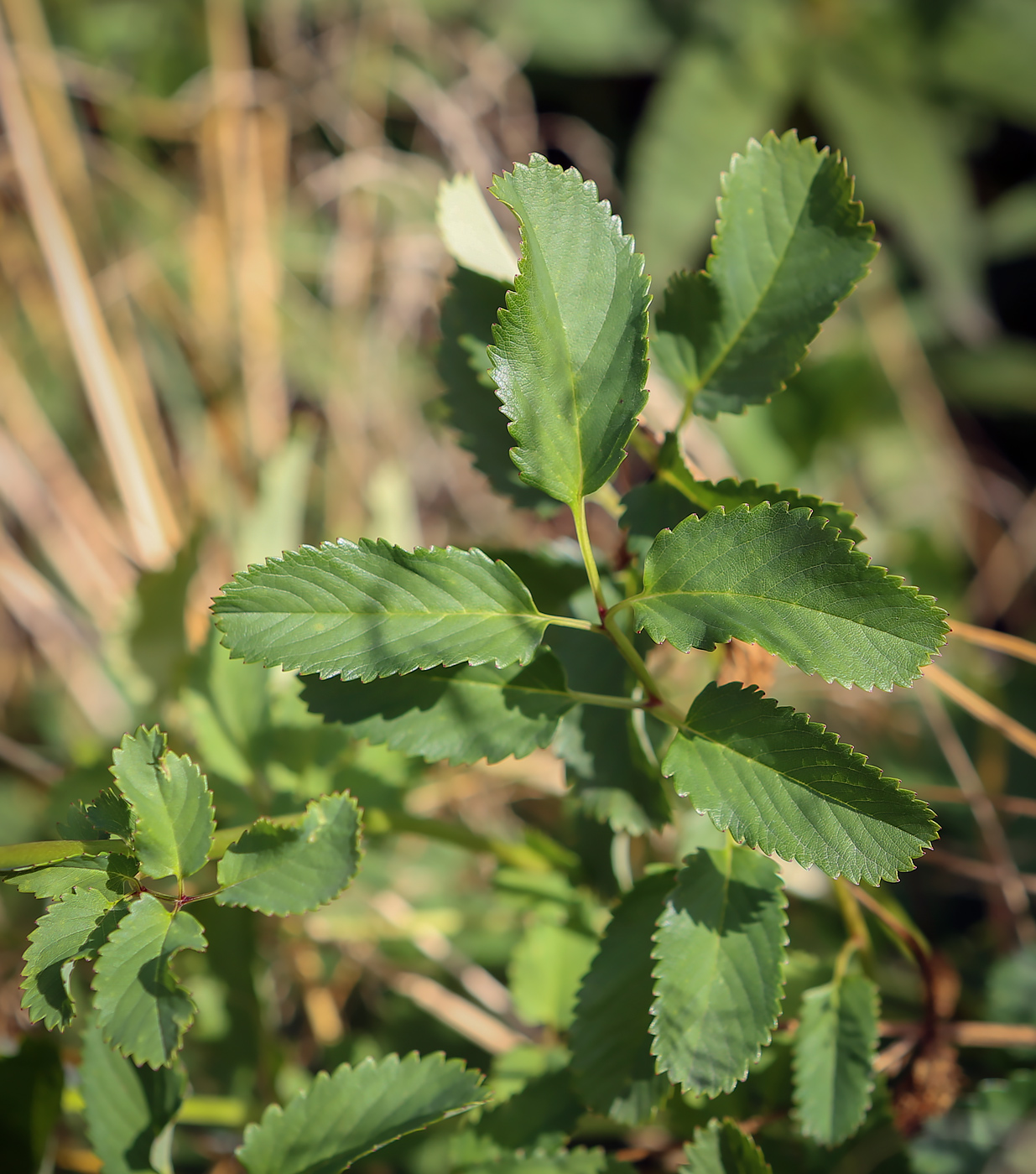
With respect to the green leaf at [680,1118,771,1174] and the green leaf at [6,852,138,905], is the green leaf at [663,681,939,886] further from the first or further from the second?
the green leaf at [6,852,138,905]

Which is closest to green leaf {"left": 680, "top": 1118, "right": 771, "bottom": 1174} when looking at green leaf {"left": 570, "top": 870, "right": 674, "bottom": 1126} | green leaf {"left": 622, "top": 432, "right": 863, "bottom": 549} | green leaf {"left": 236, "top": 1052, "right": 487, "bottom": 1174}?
green leaf {"left": 570, "top": 870, "right": 674, "bottom": 1126}

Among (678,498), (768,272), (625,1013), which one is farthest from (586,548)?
(625,1013)

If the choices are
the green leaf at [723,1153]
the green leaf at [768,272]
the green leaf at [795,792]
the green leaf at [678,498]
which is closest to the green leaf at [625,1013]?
the green leaf at [723,1153]

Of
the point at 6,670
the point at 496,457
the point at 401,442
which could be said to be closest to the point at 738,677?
the point at 496,457

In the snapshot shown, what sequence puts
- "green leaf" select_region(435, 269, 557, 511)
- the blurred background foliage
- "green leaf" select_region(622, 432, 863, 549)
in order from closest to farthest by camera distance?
1. "green leaf" select_region(622, 432, 863, 549)
2. "green leaf" select_region(435, 269, 557, 511)
3. the blurred background foliage

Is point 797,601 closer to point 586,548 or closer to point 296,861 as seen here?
point 586,548

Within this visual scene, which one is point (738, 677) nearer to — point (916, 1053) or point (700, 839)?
point (700, 839)
